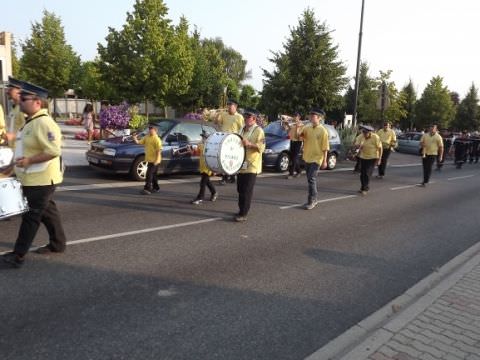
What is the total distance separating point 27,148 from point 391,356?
404cm

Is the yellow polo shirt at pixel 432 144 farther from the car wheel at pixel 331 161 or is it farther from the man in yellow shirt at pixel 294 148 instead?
the man in yellow shirt at pixel 294 148

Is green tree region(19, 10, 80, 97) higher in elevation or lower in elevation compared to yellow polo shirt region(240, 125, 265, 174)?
higher

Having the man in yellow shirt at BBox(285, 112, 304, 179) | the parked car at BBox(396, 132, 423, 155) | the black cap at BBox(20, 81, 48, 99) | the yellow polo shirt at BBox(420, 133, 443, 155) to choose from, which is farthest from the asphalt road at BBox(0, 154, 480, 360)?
the parked car at BBox(396, 132, 423, 155)

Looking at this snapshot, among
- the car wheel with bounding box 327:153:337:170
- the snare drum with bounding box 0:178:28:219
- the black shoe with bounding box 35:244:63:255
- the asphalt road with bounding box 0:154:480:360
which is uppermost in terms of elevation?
→ the snare drum with bounding box 0:178:28:219

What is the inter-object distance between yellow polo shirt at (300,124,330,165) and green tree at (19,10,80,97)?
96.4 ft

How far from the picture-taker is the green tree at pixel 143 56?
27938mm

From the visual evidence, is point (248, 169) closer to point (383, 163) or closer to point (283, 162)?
point (283, 162)

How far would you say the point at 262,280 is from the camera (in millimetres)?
4902

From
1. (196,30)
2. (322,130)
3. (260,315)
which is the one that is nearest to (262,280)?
(260,315)

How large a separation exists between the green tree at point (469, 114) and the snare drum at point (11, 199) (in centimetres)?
7139

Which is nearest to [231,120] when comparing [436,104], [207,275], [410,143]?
[207,275]

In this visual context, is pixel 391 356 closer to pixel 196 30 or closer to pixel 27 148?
pixel 27 148

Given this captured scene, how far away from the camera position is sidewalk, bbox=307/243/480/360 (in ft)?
11.1

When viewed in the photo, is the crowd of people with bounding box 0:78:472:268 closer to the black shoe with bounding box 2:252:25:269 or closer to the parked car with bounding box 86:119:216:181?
the black shoe with bounding box 2:252:25:269
